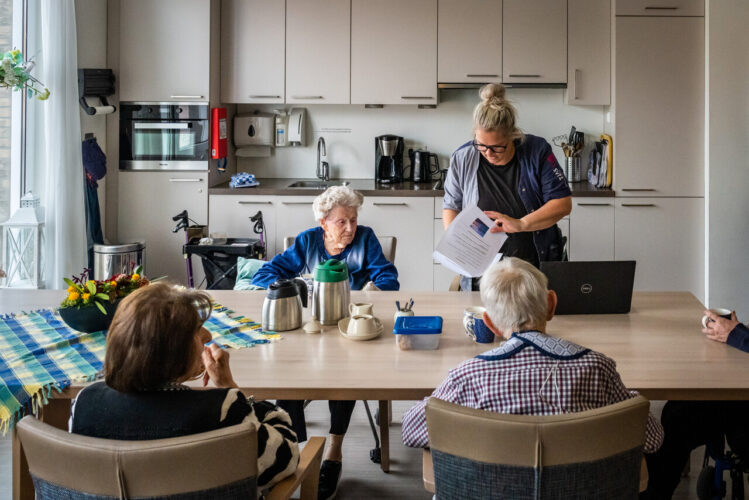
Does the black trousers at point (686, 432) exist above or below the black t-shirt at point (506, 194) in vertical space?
below

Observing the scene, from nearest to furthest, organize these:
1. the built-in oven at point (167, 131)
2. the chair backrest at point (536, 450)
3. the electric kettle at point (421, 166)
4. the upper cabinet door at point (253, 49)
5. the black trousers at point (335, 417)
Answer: the chair backrest at point (536, 450) → the black trousers at point (335, 417) → the built-in oven at point (167, 131) → the upper cabinet door at point (253, 49) → the electric kettle at point (421, 166)

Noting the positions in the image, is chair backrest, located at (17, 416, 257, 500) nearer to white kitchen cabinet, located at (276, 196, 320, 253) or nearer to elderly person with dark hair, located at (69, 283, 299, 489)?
elderly person with dark hair, located at (69, 283, 299, 489)

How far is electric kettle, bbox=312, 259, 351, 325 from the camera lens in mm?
2502

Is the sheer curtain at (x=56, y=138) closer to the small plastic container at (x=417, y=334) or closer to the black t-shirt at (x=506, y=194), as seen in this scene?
the black t-shirt at (x=506, y=194)

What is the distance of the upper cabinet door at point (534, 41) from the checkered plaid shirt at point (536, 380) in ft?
12.1

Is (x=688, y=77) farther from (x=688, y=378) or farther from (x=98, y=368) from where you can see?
(x=98, y=368)

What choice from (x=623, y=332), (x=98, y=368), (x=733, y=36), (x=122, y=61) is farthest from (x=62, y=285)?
(x=733, y=36)

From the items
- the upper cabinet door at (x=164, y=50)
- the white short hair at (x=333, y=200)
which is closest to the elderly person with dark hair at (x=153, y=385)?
the white short hair at (x=333, y=200)

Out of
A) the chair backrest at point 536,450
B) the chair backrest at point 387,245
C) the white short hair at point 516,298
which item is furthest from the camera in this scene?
the chair backrest at point 387,245

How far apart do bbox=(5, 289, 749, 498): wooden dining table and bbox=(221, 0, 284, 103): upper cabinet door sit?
2728 millimetres

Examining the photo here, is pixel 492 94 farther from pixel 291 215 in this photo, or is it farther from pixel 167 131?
pixel 167 131

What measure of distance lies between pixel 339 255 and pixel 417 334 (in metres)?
1.03

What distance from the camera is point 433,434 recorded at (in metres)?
1.47

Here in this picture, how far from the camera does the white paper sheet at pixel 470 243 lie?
285 cm
